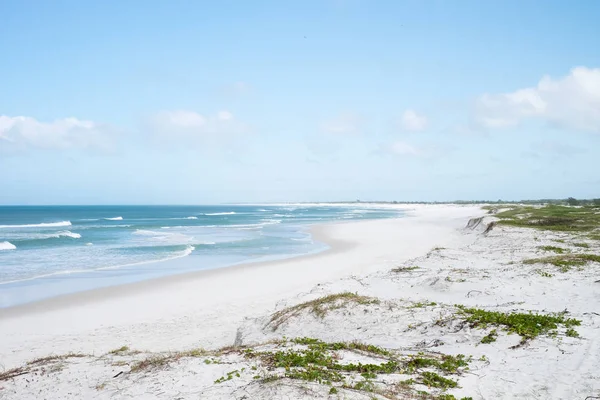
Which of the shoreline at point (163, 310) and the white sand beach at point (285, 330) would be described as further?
the shoreline at point (163, 310)

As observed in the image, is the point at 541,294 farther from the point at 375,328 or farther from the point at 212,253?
the point at 212,253

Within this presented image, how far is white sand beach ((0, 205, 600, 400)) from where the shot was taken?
7.65 meters

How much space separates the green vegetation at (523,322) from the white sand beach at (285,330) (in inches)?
8.0

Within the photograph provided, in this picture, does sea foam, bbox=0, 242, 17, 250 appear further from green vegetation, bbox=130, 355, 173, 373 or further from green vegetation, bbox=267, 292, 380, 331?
green vegetation, bbox=130, 355, 173, 373

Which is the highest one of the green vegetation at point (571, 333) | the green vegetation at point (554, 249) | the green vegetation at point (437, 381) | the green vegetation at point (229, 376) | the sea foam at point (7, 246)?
the green vegetation at point (554, 249)

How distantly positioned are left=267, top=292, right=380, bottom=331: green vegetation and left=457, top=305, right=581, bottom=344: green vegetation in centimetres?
333

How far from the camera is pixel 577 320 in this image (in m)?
10.7

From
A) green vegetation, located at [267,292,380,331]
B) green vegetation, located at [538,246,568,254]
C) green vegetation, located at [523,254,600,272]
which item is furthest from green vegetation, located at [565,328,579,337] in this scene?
green vegetation, located at [538,246,568,254]

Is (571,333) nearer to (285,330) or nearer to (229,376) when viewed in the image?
(285,330)

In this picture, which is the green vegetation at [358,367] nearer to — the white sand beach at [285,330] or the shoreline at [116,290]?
the white sand beach at [285,330]

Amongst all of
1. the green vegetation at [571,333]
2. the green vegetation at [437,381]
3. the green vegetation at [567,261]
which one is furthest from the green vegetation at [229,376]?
the green vegetation at [567,261]

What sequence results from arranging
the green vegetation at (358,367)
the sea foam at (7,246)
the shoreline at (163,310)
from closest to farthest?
1. the green vegetation at (358,367)
2. the shoreline at (163,310)
3. the sea foam at (7,246)

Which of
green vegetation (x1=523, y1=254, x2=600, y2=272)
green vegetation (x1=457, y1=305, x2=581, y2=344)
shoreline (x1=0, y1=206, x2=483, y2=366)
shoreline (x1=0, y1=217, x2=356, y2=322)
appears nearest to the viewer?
green vegetation (x1=457, y1=305, x2=581, y2=344)

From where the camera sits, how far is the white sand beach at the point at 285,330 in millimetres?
7652
